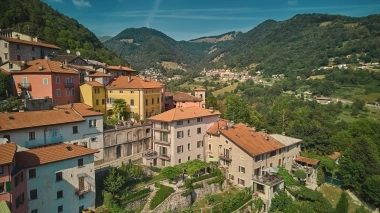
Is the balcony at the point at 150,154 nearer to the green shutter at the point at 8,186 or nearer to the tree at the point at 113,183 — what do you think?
the tree at the point at 113,183

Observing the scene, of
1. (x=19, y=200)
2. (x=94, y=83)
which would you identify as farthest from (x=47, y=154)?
(x=94, y=83)

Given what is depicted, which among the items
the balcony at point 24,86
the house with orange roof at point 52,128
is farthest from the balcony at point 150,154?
the balcony at point 24,86

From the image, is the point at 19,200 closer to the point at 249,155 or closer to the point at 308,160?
the point at 249,155

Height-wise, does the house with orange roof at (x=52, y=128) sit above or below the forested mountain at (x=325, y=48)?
below

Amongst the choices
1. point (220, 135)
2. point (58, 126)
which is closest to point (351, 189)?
point (220, 135)

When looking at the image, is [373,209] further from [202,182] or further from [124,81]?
[124,81]

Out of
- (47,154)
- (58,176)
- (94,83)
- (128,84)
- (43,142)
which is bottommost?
(58,176)
